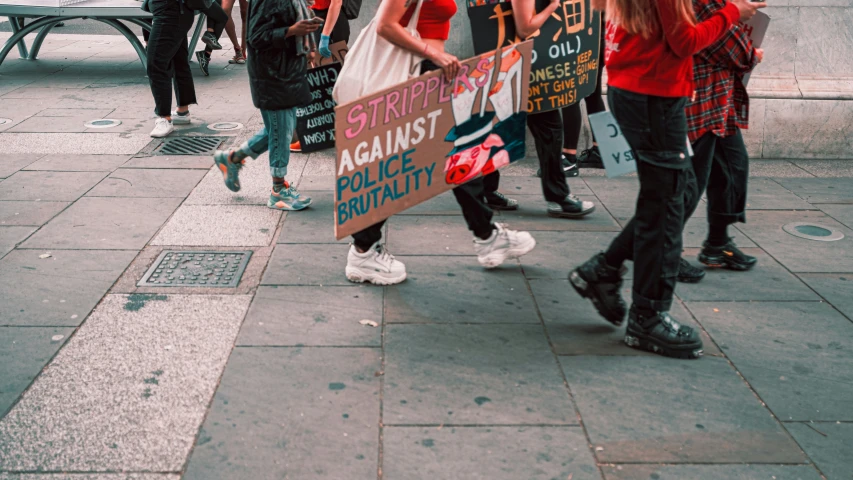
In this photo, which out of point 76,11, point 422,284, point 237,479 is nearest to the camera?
point 237,479

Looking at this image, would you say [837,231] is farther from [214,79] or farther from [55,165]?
[214,79]

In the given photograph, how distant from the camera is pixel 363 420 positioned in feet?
10.5

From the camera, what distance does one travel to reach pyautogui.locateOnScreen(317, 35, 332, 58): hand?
20.9ft

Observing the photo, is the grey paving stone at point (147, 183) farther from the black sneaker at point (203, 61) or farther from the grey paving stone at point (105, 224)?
the black sneaker at point (203, 61)

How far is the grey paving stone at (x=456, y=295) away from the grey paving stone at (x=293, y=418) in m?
0.51

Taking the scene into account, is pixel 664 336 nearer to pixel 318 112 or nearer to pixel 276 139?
pixel 276 139

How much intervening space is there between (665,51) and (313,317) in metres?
2.04

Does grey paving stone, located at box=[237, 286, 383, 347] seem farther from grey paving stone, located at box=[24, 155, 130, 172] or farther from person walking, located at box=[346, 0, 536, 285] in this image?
grey paving stone, located at box=[24, 155, 130, 172]

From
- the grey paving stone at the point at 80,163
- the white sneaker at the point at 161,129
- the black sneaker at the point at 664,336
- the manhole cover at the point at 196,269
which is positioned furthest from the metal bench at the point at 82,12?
the black sneaker at the point at 664,336

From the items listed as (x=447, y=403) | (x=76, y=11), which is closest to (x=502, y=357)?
(x=447, y=403)

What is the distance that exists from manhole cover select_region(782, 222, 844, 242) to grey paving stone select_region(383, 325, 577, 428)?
2.34 m

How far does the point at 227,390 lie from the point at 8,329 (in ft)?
4.19

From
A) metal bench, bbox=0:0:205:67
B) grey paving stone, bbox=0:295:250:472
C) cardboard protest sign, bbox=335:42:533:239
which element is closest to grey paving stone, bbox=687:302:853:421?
cardboard protest sign, bbox=335:42:533:239

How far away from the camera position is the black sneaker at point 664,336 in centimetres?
371
